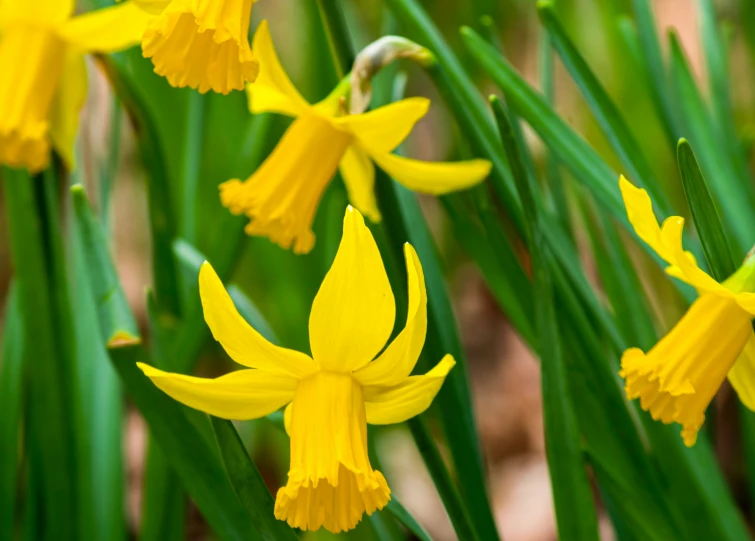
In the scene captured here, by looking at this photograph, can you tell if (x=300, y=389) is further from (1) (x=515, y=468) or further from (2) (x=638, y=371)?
(1) (x=515, y=468)

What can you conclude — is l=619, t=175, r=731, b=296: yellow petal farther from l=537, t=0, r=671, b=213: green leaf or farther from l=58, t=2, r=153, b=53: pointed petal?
l=58, t=2, r=153, b=53: pointed petal

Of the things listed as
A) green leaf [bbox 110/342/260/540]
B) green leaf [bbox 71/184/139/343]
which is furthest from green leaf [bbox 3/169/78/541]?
green leaf [bbox 110/342/260/540]

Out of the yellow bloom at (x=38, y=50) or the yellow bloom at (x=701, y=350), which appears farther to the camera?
the yellow bloom at (x=38, y=50)

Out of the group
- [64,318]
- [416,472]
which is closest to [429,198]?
[416,472]

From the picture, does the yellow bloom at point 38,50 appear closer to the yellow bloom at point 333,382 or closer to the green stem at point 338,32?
the green stem at point 338,32

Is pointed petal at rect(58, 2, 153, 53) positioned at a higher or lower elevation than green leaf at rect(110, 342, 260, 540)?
higher

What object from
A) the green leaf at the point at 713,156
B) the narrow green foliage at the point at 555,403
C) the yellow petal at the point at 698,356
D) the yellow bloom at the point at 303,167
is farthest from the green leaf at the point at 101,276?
the green leaf at the point at 713,156
